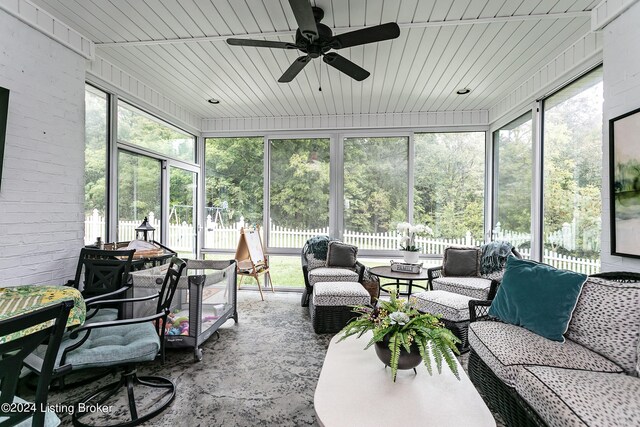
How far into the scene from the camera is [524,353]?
5.93 feet

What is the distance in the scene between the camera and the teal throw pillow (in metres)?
2.00

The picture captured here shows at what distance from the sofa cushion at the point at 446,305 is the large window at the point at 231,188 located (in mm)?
3059

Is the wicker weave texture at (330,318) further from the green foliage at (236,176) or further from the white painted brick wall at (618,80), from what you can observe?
the green foliage at (236,176)

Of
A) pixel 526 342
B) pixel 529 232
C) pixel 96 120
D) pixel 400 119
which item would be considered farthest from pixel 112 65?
pixel 529 232

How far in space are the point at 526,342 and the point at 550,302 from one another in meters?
0.34

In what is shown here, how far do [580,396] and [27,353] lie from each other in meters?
2.21

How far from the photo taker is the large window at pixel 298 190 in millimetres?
5168

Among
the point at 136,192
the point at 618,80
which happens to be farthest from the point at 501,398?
the point at 136,192

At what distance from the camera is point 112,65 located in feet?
11.1

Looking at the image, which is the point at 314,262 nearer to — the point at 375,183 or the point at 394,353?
the point at 375,183

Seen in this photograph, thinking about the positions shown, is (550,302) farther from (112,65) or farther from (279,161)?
(112,65)

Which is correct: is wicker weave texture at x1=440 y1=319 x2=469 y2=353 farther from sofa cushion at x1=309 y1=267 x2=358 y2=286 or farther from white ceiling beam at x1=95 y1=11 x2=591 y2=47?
white ceiling beam at x1=95 y1=11 x2=591 y2=47

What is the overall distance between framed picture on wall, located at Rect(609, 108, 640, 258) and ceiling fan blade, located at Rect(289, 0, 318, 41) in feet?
7.30

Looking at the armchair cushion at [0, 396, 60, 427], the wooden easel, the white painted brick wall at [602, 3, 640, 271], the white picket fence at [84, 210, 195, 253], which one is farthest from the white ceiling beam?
the armchair cushion at [0, 396, 60, 427]
